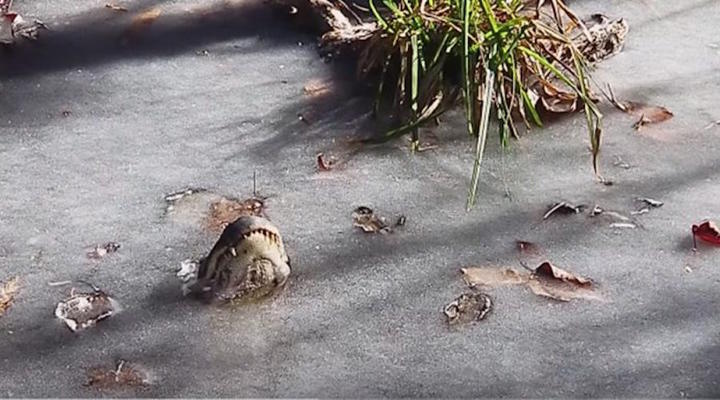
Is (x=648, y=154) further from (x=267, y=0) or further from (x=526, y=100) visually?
(x=267, y=0)

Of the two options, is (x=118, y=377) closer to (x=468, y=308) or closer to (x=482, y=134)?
(x=468, y=308)

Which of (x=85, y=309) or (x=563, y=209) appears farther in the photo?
(x=563, y=209)

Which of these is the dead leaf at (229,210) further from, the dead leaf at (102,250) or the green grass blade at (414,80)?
the green grass blade at (414,80)

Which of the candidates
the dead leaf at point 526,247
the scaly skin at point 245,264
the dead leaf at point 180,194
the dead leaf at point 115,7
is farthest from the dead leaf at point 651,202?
the dead leaf at point 115,7

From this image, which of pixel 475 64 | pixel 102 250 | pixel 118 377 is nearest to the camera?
pixel 118 377

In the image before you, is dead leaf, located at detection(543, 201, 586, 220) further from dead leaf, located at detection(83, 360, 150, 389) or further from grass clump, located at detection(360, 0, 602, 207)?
dead leaf, located at detection(83, 360, 150, 389)

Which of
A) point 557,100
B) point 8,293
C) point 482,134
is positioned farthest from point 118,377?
point 557,100

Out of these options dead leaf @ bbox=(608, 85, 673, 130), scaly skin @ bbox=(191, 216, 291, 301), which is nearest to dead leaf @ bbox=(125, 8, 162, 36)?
scaly skin @ bbox=(191, 216, 291, 301)
